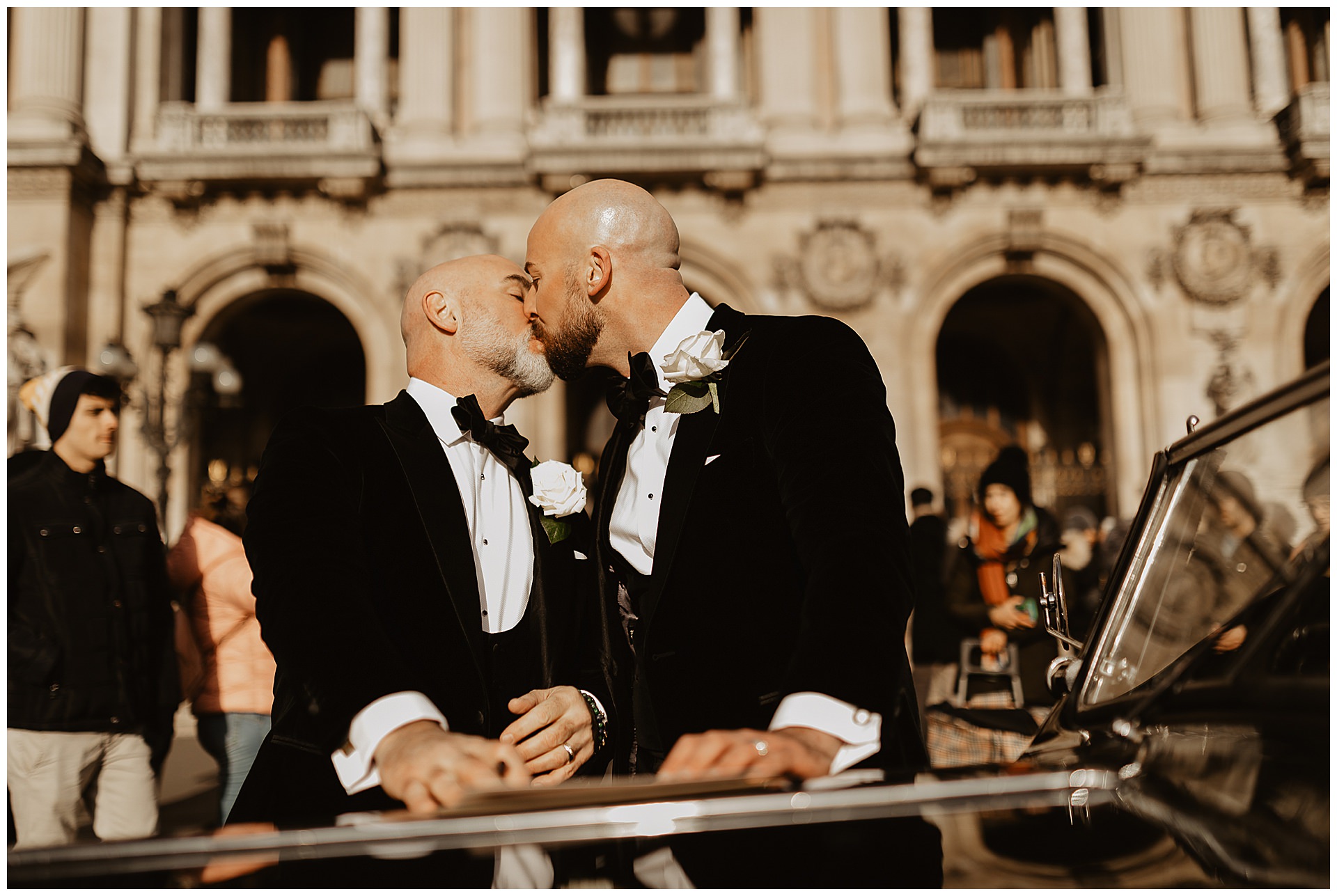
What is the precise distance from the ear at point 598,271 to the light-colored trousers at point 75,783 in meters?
3.06

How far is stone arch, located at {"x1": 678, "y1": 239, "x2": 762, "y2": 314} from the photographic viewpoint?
1370 centimetres

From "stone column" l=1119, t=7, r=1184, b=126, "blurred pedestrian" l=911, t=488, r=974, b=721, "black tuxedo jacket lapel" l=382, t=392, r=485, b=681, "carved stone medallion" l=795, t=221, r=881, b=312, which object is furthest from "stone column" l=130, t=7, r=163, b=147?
"stone column" l=1119, t=7, r=1184, b=126

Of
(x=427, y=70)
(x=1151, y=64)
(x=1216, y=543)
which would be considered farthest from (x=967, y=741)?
(x=1151, y=64)

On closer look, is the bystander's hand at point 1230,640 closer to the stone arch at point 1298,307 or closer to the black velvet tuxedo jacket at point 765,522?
the black velvet tuxedo jacket at point 765,522

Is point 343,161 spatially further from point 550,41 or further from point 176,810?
point 176,810

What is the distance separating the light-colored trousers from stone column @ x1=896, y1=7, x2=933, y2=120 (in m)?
13.4

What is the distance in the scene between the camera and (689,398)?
1.85 m

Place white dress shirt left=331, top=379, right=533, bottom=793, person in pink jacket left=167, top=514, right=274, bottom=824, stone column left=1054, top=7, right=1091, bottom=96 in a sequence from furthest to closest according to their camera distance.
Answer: stone column left=1054, top=7, right=1091, bottom=96 < person in pink jacket left=167, top=514, right=274, bottom=824 < white dress shirt left=331, top=379, right=533, bottom=793

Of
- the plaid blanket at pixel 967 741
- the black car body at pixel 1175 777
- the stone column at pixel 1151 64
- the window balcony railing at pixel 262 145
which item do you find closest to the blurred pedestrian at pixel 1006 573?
the plaid blanket at pixel 967 741

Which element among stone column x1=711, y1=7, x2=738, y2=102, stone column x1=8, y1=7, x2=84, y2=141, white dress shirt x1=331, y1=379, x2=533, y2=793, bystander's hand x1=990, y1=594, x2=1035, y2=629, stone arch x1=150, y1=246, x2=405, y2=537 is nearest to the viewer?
white dress shirt x1=331, y1=379, x2=533, y2=793

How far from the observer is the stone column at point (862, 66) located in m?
13.9

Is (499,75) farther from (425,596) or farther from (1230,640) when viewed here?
(1230,640)

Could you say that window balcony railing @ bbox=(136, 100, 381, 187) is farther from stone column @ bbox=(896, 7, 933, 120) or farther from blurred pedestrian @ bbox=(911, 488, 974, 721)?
blurred pedestrian @ bbox=(911, 488, 974, 721)

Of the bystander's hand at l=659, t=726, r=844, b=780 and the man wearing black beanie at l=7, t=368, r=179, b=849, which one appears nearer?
the bystander's hand at l=659, t=726, r=844, b=780
